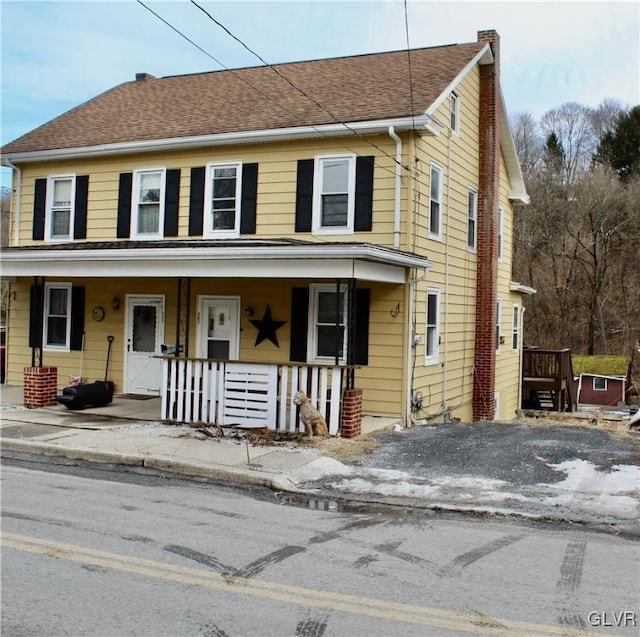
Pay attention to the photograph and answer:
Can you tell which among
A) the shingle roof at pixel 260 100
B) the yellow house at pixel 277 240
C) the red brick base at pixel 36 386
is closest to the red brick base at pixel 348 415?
the yellow house at pixel 277 240

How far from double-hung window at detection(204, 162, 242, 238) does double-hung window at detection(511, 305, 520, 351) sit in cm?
1018

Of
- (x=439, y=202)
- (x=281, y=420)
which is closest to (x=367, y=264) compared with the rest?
(x=281, y=420)

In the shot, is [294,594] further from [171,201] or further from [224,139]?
[171,201]

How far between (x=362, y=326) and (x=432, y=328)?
6.68ft

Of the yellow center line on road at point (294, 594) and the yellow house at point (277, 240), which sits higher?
the yellow house at point (277, 240)

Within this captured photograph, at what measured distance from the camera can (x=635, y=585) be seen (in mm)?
5098

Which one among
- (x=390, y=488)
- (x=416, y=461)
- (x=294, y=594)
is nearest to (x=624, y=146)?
(x=416, y=461)

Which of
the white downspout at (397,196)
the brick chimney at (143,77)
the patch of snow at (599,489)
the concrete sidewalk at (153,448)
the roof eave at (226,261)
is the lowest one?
the concrete sidewalk at (153,448)

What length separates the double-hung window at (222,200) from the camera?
1509 cm

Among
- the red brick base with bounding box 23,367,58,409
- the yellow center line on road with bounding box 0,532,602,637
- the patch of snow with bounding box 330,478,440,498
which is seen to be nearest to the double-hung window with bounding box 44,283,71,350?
the red brick base with bounding box 23,367,58,409

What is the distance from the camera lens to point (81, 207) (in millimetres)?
16672

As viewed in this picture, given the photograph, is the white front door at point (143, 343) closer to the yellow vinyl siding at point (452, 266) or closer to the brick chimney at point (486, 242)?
the yellow vinyl siding at point (452, 266)

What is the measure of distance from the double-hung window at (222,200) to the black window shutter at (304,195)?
58.3 inches

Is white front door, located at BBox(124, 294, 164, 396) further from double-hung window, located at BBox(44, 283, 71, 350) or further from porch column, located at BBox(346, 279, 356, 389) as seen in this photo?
porch column, located at BBox(346, 279, 356, 389)
